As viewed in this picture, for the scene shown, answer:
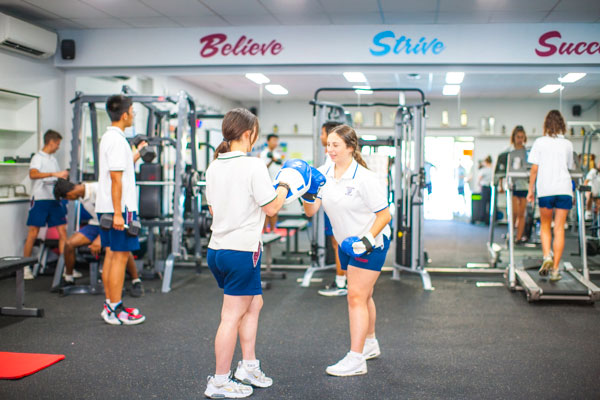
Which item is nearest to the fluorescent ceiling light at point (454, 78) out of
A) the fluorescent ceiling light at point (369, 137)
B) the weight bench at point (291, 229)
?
the fluorescent ceiling light at point (369, 137)

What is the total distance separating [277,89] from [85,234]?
2815 mm

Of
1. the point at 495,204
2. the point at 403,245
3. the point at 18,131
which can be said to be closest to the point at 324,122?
the point at 403,245

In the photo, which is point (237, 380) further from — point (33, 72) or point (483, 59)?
point (33, 72)

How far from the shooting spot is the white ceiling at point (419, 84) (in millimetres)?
5902

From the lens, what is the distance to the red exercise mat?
2965 millimetres

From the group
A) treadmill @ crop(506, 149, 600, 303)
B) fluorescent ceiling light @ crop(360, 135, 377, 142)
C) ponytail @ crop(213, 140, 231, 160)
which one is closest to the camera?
ponytail @ crop(213, 140, 231, 160)

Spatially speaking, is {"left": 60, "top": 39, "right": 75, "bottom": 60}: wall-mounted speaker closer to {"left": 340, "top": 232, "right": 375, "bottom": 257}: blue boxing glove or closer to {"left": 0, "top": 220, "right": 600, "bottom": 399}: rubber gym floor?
{"left": 0, "top": 220, "right": 600, "bottom": 399}: rubber gym floor

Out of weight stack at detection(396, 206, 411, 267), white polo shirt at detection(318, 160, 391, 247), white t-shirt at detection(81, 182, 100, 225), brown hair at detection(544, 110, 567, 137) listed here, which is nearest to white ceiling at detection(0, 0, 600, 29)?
brown hair at detection(544, 110, 567, 137)

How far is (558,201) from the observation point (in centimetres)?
503

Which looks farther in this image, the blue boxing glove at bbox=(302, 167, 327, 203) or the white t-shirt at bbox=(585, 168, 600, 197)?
the white t-shirt at bbox=(585, 168, 600, 197)

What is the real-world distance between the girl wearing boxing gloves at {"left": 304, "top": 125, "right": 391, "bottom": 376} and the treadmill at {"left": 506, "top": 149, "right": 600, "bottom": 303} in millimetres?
2425

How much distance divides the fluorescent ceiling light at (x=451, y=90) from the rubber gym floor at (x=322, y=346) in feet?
7.38

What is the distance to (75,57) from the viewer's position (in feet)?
21.5

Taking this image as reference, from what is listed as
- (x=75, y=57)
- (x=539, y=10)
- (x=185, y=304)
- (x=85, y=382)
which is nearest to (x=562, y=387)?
(x=85, y=382)
